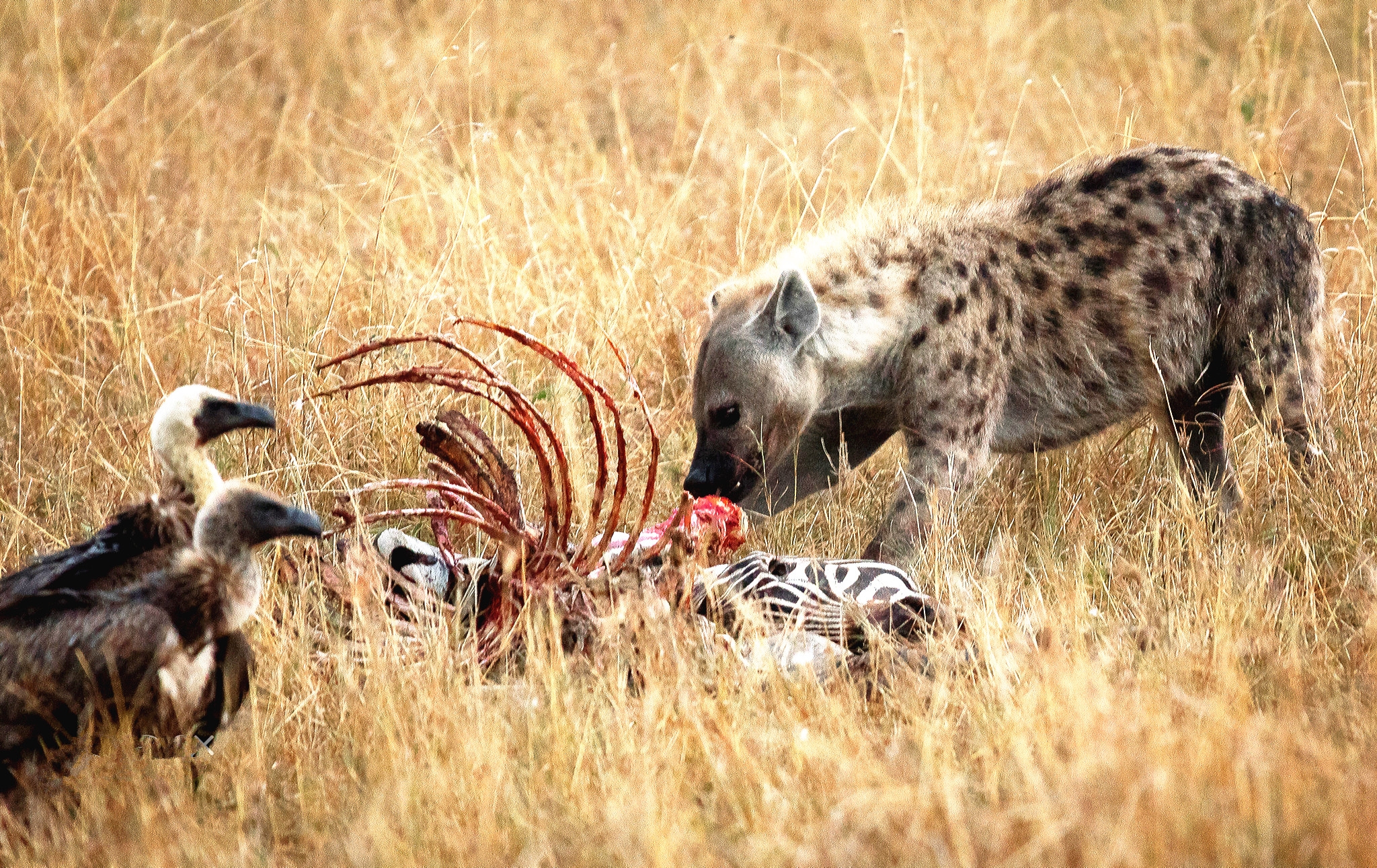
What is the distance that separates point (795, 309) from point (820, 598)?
1049 millimetres

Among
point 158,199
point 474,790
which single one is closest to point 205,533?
point 474,790

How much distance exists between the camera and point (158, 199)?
6742 millimetres

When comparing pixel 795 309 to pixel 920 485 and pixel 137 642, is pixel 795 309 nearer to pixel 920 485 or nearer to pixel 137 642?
pixel 920 485

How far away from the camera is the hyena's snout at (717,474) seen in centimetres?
446

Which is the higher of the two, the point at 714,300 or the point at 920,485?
the point at 714,300

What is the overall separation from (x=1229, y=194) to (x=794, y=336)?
4.76ft

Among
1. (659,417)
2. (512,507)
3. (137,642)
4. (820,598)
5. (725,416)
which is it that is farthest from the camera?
(659,417)

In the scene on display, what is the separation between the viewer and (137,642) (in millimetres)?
2721

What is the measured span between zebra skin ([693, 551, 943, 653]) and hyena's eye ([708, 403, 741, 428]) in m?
0.66

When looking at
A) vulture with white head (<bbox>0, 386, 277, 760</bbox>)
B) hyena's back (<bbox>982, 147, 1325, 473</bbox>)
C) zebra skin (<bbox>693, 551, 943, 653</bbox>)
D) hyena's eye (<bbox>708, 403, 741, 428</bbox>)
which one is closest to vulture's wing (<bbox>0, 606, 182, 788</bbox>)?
vulture with white head (<bbox>0, 386, 277, 760</bbox>)

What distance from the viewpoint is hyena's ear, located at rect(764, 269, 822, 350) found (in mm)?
4430

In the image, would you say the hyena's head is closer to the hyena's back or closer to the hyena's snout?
the hyena's snout

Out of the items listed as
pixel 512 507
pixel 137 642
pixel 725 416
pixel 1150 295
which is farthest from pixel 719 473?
pixel 137 642

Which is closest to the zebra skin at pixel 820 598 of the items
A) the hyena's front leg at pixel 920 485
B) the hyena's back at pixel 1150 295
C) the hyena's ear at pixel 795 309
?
the hyena's front leg at pixel 920 485
